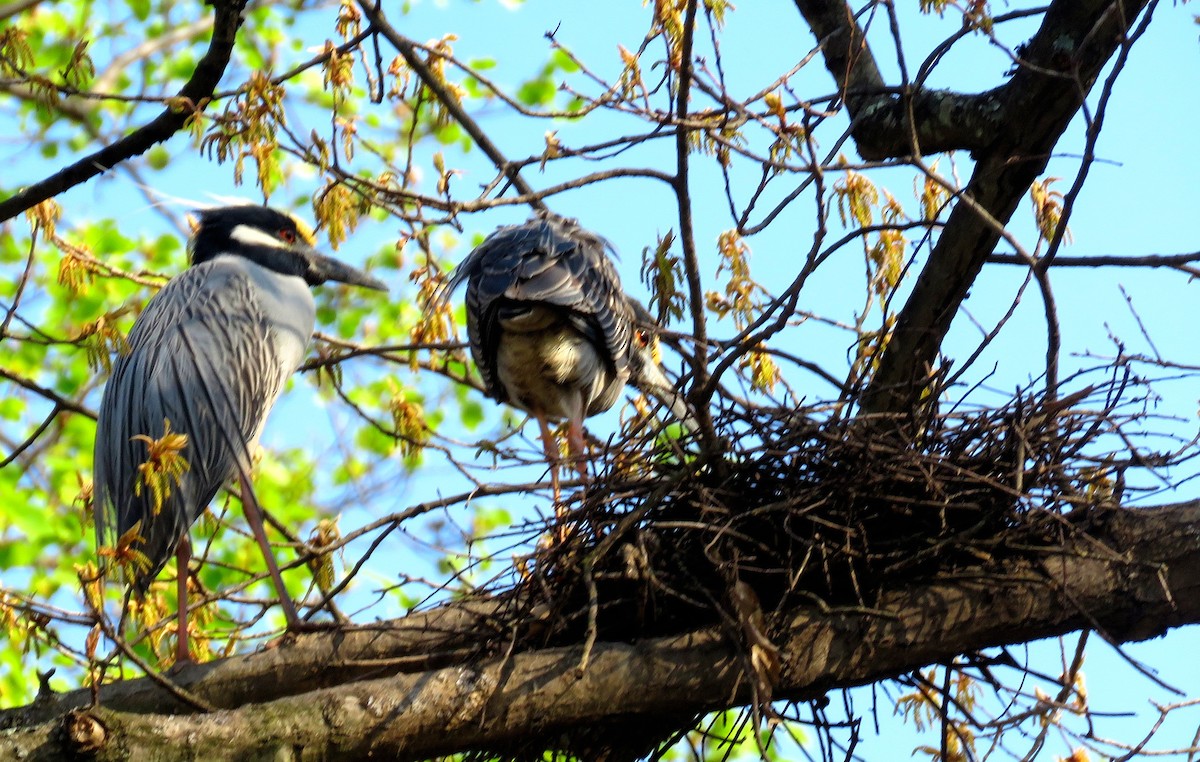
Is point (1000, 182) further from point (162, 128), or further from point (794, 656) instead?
point (162, 128)

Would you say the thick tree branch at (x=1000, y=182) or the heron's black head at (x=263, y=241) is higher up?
the heron's black head at (x=263, y=241)

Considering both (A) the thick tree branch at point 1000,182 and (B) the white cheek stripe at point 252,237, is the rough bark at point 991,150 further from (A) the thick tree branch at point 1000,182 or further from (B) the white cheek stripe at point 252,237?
(B) the white cheek stripe at point 252,237

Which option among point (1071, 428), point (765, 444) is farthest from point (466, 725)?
point (1071, 428)

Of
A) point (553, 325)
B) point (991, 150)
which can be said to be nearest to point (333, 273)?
point (553, 325)

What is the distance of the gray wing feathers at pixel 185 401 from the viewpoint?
4.33m

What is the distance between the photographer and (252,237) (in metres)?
5.39

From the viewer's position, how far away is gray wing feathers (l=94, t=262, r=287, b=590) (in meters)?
4.33

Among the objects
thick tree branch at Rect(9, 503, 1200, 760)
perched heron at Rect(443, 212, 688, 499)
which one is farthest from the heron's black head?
thick tree branch at Rect(9, 503, 1200, 760)

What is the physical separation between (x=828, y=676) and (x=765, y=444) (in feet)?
1.91

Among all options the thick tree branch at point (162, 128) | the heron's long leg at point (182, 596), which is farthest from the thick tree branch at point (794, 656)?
the thick tree branch at point (162, 128)

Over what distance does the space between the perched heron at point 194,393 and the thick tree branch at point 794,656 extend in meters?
1.20

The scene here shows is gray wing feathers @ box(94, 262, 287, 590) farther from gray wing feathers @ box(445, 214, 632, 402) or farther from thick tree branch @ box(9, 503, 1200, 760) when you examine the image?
Result: thick tree branch @ box(9, 503, 1200, 760)

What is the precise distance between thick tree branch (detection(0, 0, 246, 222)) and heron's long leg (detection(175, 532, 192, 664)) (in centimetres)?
116

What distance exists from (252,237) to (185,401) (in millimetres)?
1142
